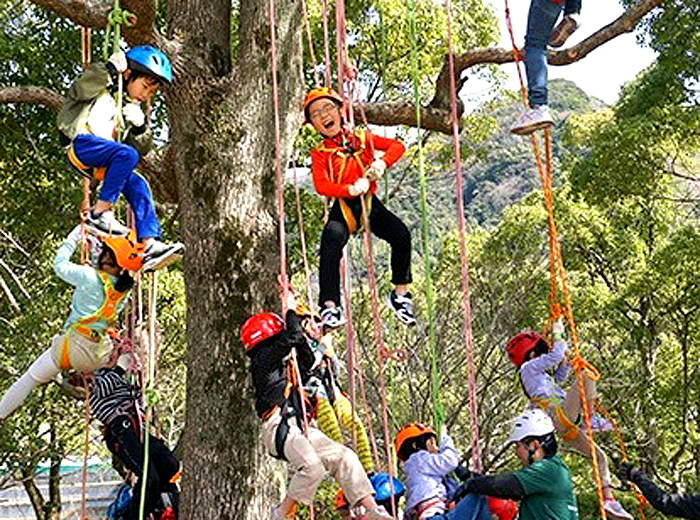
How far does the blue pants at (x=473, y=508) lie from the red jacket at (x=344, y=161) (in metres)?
1.44

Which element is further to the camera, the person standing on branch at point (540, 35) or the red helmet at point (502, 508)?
the person standing on branch at point (540, 35)

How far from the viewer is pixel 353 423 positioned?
460cm

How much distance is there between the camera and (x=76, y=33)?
25.5ft

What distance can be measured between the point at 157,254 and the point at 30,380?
2.98 ft

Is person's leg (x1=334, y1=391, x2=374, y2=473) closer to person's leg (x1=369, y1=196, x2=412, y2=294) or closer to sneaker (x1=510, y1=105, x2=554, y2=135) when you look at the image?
person's leg (x1=369, y1=196, x2=412, y2=294)

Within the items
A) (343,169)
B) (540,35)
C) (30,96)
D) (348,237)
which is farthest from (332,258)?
(30,96)

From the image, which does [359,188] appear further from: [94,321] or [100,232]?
[94,321]

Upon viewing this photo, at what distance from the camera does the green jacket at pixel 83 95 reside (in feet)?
13.4

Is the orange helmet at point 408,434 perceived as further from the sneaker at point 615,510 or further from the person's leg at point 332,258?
the sneaker at point 615,510

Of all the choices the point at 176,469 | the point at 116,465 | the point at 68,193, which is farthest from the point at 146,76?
the point at 116,465

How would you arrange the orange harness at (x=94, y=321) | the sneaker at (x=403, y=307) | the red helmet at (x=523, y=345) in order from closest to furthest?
the orange harness at (x=94, y=321), the sneaker at (x=403, y=307), the red helmet at (x=523, y=345)

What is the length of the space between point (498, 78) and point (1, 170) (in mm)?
6027

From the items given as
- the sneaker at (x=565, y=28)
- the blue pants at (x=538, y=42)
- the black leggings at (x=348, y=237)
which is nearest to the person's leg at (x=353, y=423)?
the black leggings at (x=348, y=237)

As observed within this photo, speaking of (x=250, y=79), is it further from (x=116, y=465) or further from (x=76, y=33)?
(x=116, y=465)
